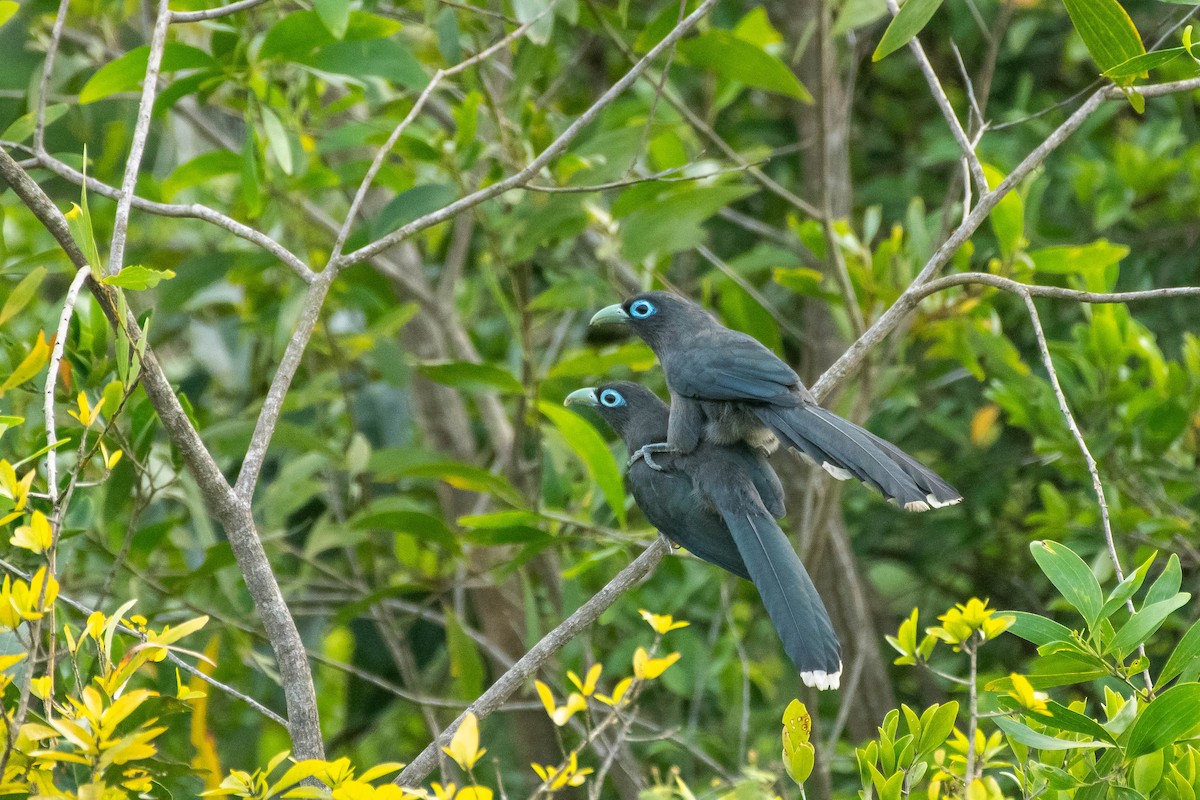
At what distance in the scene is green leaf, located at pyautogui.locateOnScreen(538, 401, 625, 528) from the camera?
404cm

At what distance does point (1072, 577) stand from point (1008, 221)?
84.3 inches

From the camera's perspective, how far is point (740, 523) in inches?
149

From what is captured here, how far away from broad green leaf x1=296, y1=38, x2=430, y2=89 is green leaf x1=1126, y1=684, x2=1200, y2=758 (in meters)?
3.17

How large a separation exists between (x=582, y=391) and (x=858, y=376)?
125 cm

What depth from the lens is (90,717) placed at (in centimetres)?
210

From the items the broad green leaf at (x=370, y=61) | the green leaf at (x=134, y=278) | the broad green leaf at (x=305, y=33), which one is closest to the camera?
the green leaf at (x=134, y=278)

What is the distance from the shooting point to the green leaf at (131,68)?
3.96 metres

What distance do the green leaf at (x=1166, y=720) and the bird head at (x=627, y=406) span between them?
2.47 meters

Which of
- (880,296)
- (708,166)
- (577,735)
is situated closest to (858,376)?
(880,296)

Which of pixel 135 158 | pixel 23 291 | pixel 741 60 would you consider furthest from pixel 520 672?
pixel 741 60

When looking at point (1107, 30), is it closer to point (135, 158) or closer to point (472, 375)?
point (135, 158)

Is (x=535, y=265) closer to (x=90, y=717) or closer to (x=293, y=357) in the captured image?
(x=293, y=357)

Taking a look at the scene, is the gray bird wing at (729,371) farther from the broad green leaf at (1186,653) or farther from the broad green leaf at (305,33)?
the broad green leaf at (305,33)

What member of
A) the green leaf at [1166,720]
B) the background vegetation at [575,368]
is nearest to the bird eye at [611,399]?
the background vegetation at [575,368]
